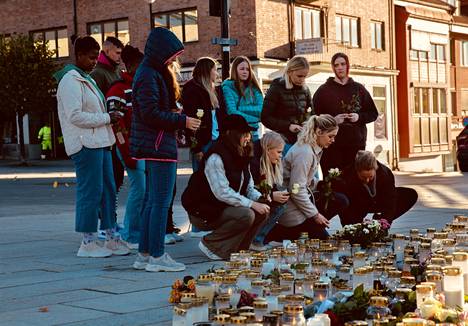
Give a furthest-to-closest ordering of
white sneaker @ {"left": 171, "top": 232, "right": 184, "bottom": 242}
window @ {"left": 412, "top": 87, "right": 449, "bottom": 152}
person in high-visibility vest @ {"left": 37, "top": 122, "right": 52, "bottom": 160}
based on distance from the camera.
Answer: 1. window @ {"left": 412, "top": 87, "right": 449, "bottom": 152}
2. person in high-visibility vest @ {"left": 37, "top": 122, "right": 52, "bottom": 160}
3. white sneaker @ {"left": 171, "top": 232, "right": 184, "bottom": 242}

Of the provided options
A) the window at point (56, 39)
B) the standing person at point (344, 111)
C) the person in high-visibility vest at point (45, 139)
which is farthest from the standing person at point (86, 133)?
the person in high-visibility vest at point (45, 139)

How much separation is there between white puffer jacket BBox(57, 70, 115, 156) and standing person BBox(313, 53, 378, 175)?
2618 mm

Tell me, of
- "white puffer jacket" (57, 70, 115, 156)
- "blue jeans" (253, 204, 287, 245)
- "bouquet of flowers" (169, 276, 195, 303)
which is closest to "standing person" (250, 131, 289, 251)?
"blue jeans" (253, 204, 287, 245)

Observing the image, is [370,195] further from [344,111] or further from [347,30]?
[347,30]

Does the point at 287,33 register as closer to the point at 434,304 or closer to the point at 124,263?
the point at 124,263

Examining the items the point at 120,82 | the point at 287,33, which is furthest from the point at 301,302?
the point at 287,33

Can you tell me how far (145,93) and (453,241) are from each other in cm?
262

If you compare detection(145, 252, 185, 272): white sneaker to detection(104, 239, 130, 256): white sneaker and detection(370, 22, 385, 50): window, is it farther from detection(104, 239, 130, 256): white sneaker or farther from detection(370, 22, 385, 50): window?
detection(370, 22, 385, 50): window

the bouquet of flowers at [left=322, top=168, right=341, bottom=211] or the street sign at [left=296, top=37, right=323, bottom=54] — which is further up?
the street sign at [left=296, top=37, right=323, bottom=54]

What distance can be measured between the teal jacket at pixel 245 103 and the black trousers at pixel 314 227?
3.65 feet

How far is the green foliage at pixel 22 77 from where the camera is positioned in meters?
37.5

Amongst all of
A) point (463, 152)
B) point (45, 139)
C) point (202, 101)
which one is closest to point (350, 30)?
point (463, 152)

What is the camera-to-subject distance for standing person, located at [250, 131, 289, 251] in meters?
8.03

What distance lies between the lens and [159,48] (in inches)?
271
